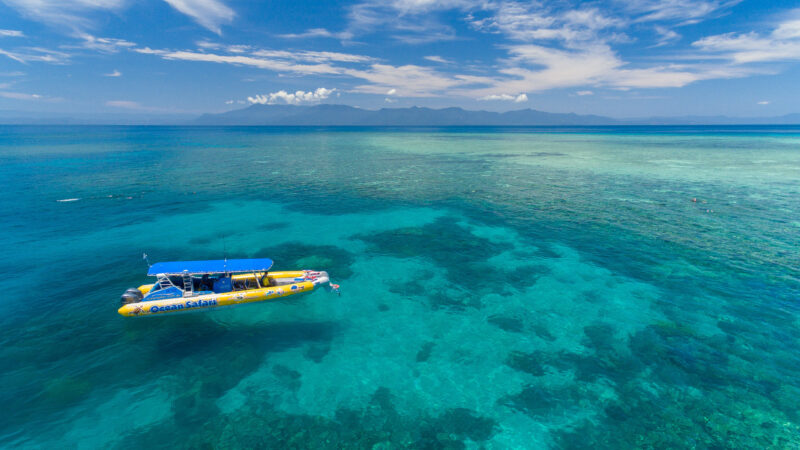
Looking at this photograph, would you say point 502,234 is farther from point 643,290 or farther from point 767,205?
point 767,205

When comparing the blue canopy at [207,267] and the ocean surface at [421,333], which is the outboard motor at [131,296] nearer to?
the ocean surface at [421,333]

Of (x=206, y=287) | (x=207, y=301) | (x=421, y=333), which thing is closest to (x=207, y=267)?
(x=206, y=287)

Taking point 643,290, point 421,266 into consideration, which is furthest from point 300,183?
point 643,290

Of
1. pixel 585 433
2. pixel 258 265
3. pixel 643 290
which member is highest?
pixel 258 265

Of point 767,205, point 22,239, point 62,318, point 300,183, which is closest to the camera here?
point 62,318

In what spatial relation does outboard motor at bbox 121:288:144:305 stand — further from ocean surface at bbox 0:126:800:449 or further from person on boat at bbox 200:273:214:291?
person on boat at bbox 200:273:214:291

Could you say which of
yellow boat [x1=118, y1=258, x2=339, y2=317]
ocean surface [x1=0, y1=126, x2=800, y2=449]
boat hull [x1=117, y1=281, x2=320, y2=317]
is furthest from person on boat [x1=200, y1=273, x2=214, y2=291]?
ocean surface [x1=0, y1=126, x2=800, y2=449]

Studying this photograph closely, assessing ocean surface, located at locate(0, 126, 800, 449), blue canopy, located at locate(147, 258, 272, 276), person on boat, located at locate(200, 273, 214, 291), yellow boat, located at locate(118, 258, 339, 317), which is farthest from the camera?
person on boat, located at locate(200, 273, 214, 291)
